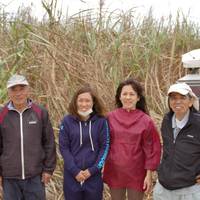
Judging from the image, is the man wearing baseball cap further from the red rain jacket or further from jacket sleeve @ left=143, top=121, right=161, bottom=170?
jacket sleeve @ left=143, top=121, right=161, bottom=170

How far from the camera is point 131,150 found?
10.8ft

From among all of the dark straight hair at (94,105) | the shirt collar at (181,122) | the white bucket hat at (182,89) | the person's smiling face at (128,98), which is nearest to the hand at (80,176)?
the dark straight hair at (94,105)

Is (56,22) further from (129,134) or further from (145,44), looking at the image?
(129,134)

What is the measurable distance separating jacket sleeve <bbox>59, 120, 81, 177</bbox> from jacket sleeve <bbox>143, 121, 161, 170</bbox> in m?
0.47

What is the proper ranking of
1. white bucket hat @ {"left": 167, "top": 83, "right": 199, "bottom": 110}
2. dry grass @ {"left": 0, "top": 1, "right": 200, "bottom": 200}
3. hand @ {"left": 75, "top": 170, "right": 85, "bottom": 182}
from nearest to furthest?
white bucket hat @ {"left": 167, "top": 83, "right": 199, "bottom": 110} < hand @ {"left": 75, "top": 170, "right": 85, "bottom": 182} < dry grass @ {"left": 0, "top": 1, "right": 200, "bottom": 200}

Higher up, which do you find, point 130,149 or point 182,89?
point 182,89

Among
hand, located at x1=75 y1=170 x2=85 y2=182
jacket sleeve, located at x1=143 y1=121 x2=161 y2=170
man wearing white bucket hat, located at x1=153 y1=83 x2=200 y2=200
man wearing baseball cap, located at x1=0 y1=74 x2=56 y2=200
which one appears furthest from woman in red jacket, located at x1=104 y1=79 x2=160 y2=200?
man wearing baseball cap, located at x1=0 y1=74 x2=56 y2=200

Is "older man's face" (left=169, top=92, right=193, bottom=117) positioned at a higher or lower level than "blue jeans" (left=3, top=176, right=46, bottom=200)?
higher

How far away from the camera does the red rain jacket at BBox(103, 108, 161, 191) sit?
3.30m

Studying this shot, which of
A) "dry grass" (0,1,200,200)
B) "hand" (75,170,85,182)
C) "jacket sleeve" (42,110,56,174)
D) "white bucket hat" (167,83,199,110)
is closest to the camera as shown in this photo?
"white bucket hat" (167,83,199,110)

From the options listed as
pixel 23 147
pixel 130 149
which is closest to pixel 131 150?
pixel 130 149

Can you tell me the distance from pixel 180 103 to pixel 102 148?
682 mm

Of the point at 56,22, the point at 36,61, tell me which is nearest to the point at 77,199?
the point at 36,61

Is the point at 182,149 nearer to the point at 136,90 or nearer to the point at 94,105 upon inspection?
the point at 136,90
